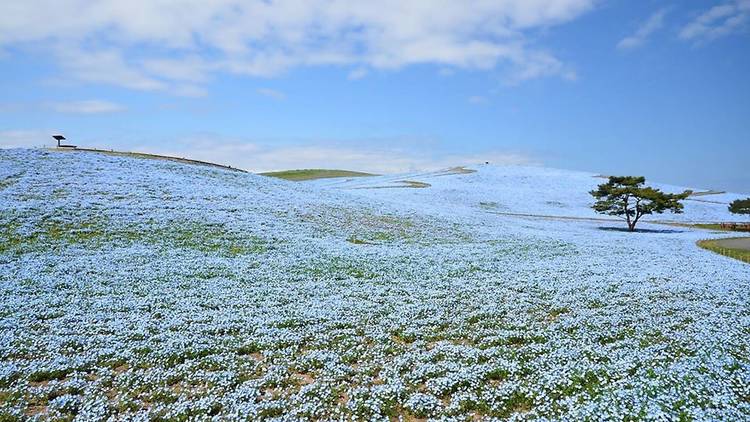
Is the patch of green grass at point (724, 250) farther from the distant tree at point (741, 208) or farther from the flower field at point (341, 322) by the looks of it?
the distant tree at point (741, 208)

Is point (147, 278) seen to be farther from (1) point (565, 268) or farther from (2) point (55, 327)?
(1) point (565, 268)

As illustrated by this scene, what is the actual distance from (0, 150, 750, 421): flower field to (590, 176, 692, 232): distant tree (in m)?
17.0

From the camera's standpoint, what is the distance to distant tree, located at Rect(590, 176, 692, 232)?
1906 inches

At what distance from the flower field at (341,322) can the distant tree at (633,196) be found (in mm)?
17004

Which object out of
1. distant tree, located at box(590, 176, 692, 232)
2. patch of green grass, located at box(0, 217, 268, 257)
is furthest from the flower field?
distant tree, located at box(590, 176, 692, 232)

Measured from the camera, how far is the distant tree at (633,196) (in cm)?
4841

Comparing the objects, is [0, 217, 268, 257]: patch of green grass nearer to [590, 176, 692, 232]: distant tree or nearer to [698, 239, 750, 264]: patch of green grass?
[698, 239, 750, 264]: patch of green grass

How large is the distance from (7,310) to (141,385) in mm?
7859

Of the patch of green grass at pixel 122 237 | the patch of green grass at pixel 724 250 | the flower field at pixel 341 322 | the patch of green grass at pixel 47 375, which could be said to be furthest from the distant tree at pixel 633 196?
the patch of green grass at pixel 47 375

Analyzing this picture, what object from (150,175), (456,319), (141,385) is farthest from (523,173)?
(141,385)

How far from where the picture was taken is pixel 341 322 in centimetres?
1441

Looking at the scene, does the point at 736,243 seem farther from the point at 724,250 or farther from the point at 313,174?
the point at 313,174

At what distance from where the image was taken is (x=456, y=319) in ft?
48.7

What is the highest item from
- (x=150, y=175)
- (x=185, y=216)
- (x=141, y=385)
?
(x=150, y=175)
